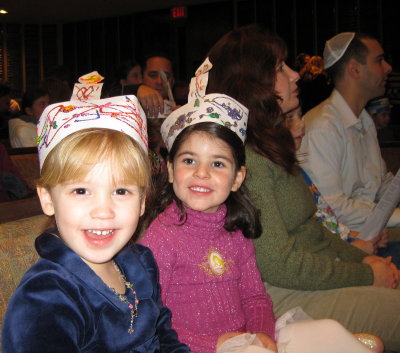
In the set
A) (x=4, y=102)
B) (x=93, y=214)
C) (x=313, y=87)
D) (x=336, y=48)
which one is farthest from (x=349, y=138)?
(x=4, y=102)

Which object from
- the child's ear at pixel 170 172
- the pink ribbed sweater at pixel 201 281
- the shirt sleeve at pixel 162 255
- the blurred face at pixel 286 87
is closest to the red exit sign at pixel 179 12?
the blurred face at pixel 286 87

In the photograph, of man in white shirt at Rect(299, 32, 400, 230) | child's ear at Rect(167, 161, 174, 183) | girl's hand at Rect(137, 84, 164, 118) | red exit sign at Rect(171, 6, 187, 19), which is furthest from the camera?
red exit sign at Rect(171, 6, 187, 19)

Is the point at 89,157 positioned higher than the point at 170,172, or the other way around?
the point at 89,157

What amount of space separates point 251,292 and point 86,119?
3.18 feet

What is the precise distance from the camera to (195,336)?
1.63 meters

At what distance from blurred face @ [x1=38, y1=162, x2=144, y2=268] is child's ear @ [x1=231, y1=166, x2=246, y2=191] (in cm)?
64

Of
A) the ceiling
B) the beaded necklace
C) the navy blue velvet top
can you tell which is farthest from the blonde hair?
the ceiling

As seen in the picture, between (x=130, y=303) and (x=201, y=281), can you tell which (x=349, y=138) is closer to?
(x=201, y=281)

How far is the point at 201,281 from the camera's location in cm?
168

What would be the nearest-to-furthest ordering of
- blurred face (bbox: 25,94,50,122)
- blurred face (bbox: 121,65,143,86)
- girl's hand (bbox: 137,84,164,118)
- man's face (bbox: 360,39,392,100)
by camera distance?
girl's hand (bbox: 137,84,164,118), man's face (bbox: 360,39,392,100), blurred face (bbox: 25,94,50,122), blurred face (bbox: 121,65,143,86)

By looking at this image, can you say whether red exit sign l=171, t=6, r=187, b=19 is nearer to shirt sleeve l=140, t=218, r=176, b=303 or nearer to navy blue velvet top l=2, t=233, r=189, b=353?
shirt sleeve l=140, t=218, r=176, b=303

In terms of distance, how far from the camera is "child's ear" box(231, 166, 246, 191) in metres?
1.84

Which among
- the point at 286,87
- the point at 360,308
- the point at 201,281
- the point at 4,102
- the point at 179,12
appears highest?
the point at 179,12

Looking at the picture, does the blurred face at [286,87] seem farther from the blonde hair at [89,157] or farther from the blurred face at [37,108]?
the blurred face at [37,108]
